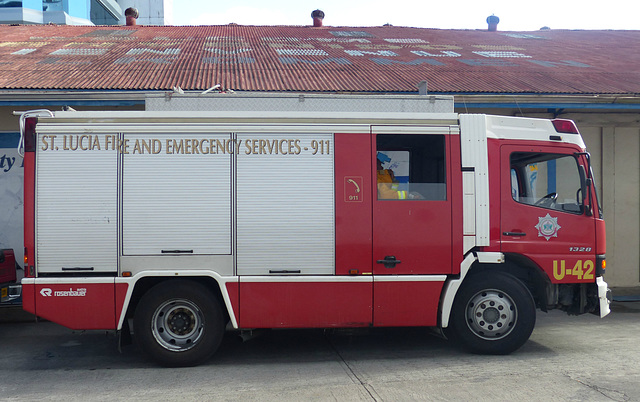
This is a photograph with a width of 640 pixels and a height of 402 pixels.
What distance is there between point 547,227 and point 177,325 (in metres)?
4.44

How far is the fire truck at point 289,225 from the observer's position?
624cm

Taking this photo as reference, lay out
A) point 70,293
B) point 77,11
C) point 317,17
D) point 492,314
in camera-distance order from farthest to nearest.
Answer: point 77,11 → point 317,17 → point 492,314 → point 70,293

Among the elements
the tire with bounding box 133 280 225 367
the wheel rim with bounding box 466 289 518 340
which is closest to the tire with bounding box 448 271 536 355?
the wheel rim with bounding box 466 289 518 340

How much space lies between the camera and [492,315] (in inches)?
259

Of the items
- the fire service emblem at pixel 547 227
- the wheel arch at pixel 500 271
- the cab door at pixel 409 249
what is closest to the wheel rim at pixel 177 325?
the cab door at pixel 409 249

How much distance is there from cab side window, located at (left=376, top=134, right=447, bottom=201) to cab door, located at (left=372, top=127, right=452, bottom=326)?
13 millimetres

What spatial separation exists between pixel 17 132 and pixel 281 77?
16.1 ft

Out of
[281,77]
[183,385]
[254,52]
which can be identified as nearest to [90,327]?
[183,385]

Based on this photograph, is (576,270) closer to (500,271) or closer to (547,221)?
(547,221)

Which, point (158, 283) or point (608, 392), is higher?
point (158, 283)

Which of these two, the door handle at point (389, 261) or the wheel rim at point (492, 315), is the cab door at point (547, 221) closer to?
the wheel rim at point (492, 315)

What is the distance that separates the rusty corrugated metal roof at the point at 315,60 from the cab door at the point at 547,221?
3762 millimetres

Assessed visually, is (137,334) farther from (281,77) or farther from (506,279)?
(281,77)

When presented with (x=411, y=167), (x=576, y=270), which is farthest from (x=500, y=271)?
(x=411, y=167)
